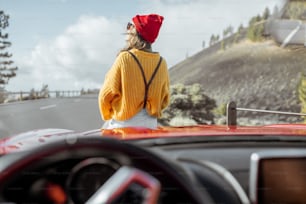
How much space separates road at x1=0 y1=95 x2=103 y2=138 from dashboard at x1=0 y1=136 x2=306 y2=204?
376 centimetres

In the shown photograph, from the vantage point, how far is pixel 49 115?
6.27 meters

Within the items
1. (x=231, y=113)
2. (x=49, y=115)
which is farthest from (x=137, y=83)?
(x=49, y=115)

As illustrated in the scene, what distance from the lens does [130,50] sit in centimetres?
147

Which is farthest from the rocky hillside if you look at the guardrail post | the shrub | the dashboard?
the dashboard

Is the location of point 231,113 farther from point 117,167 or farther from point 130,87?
point 117,167

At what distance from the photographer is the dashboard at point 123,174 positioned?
1.97 feet

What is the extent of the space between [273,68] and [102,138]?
6202 millimetres

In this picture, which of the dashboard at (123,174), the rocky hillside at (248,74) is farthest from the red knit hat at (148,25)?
the rocky hillside at (248,74)

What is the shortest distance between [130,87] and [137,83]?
0.07 feet

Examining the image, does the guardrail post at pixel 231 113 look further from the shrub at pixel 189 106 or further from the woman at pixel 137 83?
the woman at pixel 137 83

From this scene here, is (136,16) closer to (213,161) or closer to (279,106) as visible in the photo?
(213,161)

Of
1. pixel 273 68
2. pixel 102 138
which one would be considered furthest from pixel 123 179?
pixel 273 68

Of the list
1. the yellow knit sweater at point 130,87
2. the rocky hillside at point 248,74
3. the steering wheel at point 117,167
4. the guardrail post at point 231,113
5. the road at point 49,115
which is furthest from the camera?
the rocky hillside at point 248,74

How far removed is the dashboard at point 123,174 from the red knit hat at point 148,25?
0.71 m
